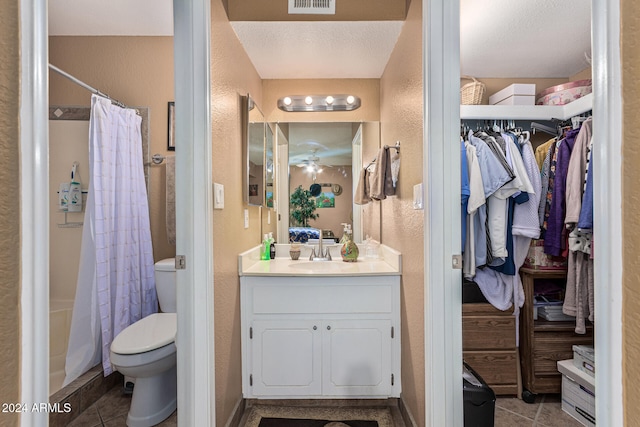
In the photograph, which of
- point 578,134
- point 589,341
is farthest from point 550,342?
point 578,134

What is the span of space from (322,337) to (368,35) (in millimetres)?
1830

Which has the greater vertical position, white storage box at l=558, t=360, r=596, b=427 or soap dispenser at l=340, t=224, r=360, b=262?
soap dispenser at l=340, t=224, r=360, b=262

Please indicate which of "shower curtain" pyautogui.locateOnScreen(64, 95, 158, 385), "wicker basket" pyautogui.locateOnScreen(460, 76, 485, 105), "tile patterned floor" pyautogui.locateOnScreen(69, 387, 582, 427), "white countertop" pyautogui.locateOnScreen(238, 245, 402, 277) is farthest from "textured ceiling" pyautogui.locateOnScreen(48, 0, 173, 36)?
"tile patterned floor" pyautogui.locateOnScreen(69, 387, 582, 427)

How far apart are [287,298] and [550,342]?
166 cm

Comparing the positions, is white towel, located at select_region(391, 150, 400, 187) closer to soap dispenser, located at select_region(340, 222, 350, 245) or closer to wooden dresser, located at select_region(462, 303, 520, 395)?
soap dispenser, located at select_region(340, 222, 350, 245)

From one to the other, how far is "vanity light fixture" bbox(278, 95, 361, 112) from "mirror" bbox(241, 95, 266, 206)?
26 cm

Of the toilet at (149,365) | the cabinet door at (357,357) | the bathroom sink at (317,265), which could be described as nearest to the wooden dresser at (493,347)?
the cabinet door at (357,357)

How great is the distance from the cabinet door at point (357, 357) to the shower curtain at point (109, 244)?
52.5 inches

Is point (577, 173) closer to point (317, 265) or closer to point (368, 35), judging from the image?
point (368, 35)

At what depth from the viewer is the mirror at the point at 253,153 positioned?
1.91 meters

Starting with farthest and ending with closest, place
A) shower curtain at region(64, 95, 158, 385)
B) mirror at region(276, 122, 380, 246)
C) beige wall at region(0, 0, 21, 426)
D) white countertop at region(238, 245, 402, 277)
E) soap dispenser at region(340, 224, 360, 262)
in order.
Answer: mirror at region(276, 122, 380, 246) < soap dispenser at region(340, 224, 360, 262) < shower curtain at region(64, 95, 158, 385) < white countertop at region(238, 245, 402, 277) < beige wall at region(0, 0, 21, 426)

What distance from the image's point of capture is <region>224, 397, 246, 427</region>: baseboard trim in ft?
5.24

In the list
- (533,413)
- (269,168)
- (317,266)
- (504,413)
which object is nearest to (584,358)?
(533,413)

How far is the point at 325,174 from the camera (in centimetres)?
252
